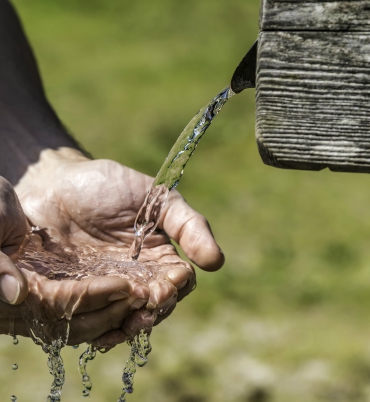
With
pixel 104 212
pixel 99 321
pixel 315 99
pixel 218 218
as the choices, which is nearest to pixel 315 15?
pixel 315 99

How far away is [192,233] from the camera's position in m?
2.00

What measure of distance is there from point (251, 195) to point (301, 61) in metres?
3.63

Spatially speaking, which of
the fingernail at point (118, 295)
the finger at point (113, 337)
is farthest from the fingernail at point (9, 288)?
the finger at point (113, 337)

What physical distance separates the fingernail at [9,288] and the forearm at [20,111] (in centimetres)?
100

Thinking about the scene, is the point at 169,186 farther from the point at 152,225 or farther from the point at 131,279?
the point at 131,279

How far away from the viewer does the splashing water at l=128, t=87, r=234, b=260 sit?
1.71 metres

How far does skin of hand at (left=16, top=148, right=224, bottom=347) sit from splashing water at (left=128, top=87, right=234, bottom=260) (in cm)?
3

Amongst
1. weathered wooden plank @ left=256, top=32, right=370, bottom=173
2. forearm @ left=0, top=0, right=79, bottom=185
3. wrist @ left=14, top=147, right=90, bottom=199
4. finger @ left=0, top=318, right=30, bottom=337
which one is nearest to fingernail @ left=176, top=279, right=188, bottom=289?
finger @ left=0, top=318, right=30, bottom=337

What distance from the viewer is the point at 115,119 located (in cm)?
566

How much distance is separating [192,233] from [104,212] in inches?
15.8

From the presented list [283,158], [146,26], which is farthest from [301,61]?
[146,26]

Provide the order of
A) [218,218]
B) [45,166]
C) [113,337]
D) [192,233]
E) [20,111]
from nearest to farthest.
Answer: [113,337]
[192,233]
[45,166]
[20,111]
[218,218]

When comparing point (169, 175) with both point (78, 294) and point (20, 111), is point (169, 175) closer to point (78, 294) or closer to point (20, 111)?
point (78, 294)

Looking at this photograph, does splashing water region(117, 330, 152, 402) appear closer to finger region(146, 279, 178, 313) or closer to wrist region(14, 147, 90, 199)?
finger region(146, 279, 178, 313)
